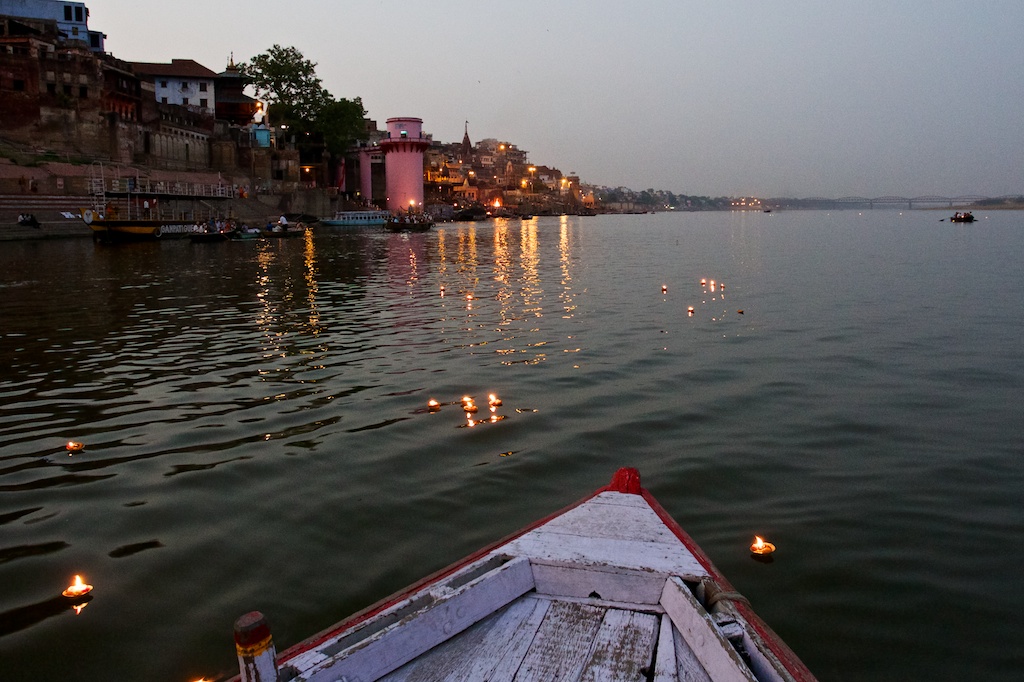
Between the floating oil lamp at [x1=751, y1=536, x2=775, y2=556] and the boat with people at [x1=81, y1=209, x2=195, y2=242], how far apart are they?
45.0m

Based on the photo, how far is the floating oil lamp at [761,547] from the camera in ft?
17.1

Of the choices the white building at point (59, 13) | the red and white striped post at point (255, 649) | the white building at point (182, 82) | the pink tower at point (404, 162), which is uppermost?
the white building at point (59, 13)

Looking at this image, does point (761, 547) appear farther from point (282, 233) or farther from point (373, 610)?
point (282, 233)

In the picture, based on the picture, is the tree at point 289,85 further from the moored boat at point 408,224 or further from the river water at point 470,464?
the river water at point 470,464

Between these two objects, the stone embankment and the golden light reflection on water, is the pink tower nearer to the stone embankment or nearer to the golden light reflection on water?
the stone embankment

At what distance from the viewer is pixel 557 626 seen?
10.4ft

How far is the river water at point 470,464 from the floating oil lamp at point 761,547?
0.25 ft

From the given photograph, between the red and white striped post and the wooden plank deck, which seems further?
the wooden plank deck

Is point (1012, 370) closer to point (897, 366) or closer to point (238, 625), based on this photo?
point (897, 366)

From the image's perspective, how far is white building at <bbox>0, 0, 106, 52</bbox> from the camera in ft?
217

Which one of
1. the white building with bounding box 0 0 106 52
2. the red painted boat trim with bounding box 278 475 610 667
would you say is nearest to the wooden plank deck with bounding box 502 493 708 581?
the red painted boat trim with bounding box 278 475 610 667

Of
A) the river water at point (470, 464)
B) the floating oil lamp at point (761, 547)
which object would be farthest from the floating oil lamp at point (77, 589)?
the floating oil lamp at point (761, 547)

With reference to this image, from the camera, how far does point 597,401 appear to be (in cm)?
927

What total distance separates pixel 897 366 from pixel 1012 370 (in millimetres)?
1706
